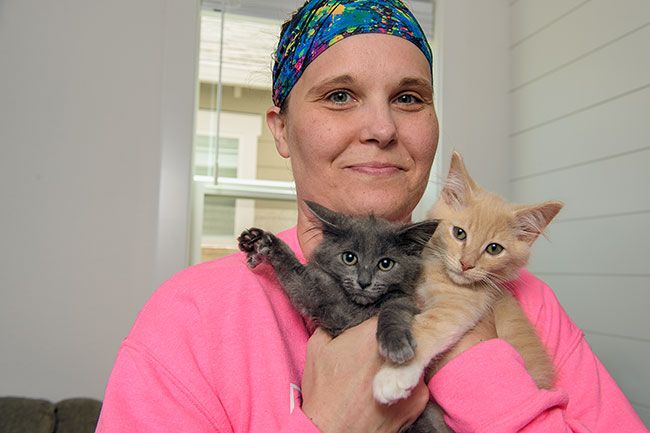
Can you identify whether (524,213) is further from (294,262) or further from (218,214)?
(218,214)

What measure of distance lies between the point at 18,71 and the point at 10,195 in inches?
24.5

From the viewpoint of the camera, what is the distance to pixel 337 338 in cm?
115

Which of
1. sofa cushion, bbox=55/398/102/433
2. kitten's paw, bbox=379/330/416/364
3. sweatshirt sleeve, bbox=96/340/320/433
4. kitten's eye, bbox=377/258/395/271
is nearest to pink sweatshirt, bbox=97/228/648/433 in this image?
sweatshirt sleeve, bbox=96/340/320/433

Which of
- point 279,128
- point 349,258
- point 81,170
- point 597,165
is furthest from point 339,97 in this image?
point 81,170

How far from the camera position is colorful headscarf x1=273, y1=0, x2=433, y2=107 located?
130cm

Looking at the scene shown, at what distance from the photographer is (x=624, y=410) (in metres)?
1.18

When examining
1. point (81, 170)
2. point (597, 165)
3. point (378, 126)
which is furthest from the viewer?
point (81, 170)

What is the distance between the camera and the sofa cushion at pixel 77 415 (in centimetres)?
245

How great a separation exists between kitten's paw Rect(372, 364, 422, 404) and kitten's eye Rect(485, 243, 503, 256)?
0.50m

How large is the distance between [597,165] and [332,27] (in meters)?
1.63

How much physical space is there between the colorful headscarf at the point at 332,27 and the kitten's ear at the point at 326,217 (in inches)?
Result: 13.6

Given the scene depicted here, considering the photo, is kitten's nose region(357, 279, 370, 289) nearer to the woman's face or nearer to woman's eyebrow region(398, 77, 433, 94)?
the woman's face

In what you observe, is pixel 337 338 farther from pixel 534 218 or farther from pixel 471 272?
pixel 534 218

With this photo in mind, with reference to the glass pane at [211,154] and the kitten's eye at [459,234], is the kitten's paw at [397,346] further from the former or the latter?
the glass pane at [211,154]
